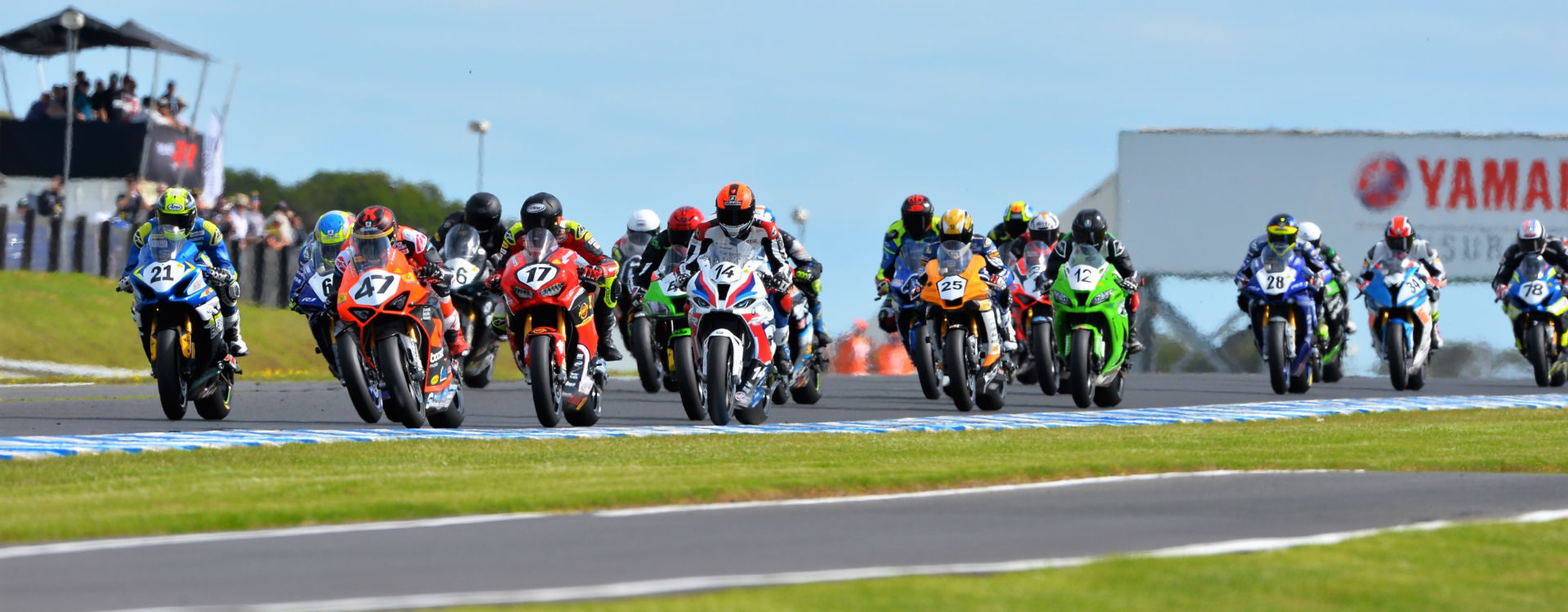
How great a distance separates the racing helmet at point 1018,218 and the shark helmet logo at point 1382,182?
23309 millimetres

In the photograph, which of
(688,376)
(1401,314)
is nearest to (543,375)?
(688,376)

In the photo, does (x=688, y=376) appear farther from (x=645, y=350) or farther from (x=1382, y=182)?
(x=1382, y=182)

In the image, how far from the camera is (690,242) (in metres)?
16.0

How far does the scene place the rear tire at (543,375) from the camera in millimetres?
14938

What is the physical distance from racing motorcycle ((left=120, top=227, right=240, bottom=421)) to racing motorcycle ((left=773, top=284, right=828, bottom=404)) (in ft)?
13.4

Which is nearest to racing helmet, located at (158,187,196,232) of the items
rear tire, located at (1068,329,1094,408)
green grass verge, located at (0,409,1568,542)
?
green grass verge, located at (0,409,1568,542)

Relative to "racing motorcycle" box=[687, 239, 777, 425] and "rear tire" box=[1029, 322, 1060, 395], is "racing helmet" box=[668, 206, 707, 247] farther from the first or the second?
"rear tire" box=[1029, 322, 1060, 395]

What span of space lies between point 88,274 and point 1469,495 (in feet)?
96.4

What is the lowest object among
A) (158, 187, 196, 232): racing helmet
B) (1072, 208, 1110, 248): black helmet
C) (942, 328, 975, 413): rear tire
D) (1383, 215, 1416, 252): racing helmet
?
(942, 328, 975, 413): rear tire

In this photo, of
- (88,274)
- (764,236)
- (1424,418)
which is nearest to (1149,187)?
(88,274)

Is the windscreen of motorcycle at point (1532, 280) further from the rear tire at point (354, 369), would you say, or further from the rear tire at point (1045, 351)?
the rear tire at point (354, 369)

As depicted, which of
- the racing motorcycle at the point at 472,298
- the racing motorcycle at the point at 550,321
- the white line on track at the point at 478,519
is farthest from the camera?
the racing motorcycle at the point at 472,298

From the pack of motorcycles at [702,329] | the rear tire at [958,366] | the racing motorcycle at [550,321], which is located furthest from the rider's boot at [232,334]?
the rear tire at [958,366]

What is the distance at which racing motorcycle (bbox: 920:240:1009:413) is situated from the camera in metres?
17.8
